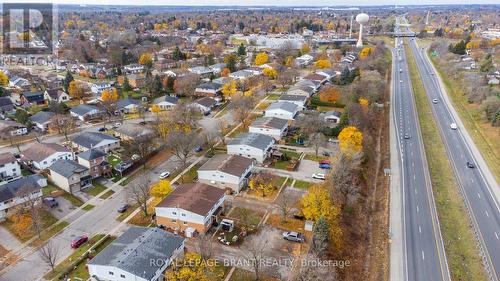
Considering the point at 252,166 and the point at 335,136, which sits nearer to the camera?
the point at 252,166

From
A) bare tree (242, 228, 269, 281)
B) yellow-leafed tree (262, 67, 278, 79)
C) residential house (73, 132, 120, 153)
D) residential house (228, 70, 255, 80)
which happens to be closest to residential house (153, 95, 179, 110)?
residential house (73, 132, 120, 153)

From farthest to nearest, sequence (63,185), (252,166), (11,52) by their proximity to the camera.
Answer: (11,52)
(252,166)
(63,185)

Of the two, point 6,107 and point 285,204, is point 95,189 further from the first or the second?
point 6,107

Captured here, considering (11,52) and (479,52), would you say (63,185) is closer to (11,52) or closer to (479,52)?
(11,52)

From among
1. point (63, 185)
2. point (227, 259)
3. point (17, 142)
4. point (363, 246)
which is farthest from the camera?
point (17, 142)

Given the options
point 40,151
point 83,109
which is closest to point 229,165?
point 40,151

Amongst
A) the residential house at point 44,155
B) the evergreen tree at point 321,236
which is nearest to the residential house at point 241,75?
the residential house at point 44,155

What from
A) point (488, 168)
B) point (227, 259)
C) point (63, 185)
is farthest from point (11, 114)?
point (488, 168)
